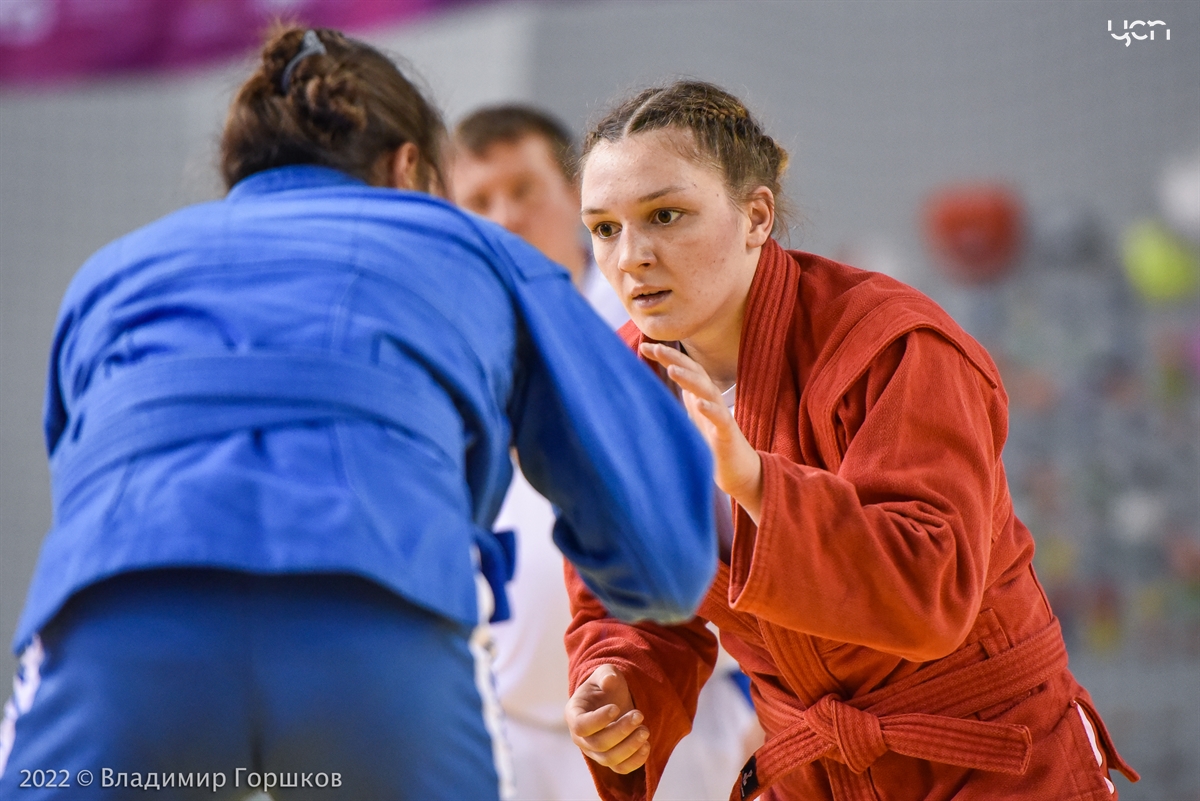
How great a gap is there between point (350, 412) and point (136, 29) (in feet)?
13.5

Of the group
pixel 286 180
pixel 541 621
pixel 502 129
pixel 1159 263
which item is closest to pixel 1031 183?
pixel 1159 263

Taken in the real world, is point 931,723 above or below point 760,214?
below

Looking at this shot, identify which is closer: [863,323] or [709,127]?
[863,323]

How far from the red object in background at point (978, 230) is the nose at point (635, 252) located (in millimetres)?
2676

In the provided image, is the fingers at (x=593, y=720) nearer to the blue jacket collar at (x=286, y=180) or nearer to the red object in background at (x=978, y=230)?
the blue jacket collar at (x=286, y=180)

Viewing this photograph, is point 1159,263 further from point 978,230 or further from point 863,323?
point 863,323

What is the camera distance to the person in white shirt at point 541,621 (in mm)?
2260

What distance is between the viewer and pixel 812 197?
415 cm

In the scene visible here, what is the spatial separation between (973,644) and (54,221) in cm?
432

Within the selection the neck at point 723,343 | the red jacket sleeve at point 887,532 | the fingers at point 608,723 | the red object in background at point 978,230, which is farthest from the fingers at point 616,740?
the red object in background at point 978,230

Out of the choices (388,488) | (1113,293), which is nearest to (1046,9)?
(1113,293)

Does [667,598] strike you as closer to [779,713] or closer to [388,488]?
[388,488]

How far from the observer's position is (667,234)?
1.61 meters

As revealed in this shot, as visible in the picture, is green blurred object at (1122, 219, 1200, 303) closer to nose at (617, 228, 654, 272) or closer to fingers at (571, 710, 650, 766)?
nose at (617, 228, 654, 272)
